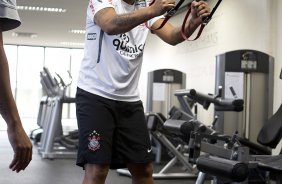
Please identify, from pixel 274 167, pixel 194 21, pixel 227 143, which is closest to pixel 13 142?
pixel 194 21

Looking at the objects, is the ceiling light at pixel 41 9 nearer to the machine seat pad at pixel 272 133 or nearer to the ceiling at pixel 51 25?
the ceiling at pixel 51 25

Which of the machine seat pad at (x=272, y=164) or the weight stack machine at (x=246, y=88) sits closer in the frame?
the machine seat pad at (x=272, y=164)

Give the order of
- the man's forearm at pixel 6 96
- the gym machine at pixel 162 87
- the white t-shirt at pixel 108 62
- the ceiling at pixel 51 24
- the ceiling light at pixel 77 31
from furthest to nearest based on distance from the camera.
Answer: the ceiling light at pixel 77 31 → the ceiling at pixel 51 24 → the gym machine at pixel 162 87 → the white t-shirt at pixel 108 62 → the man's forearm at pixel 6 96

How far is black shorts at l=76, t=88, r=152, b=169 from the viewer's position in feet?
5.51

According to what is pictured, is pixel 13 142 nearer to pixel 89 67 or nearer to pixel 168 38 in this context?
pixel 89 67

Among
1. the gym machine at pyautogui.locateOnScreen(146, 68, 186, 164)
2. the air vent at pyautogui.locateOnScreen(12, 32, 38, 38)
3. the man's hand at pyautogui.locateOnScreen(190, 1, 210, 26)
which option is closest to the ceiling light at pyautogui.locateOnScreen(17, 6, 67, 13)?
the gym machine at pyautogui.locateOnScreen(146, 68, 186, 164)

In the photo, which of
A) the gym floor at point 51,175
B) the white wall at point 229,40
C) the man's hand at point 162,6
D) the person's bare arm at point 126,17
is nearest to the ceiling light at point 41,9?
the white wall at point 229,40

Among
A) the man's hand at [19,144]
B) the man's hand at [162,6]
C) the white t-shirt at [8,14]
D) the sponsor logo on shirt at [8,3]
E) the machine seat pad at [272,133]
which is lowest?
the machine seat pad at [272,133]

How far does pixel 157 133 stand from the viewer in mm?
4645

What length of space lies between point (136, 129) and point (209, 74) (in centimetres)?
471

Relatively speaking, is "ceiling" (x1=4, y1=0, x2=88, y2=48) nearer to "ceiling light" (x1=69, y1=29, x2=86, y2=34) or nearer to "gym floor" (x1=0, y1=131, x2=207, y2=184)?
"ceiling light" (x1=69, y1=29, x2=86, y2=34)

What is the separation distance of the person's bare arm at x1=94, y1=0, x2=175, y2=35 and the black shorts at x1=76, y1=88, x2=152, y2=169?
0.31 m

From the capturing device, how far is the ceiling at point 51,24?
8.08 m

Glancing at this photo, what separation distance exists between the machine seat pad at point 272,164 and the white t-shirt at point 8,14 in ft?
5.52
